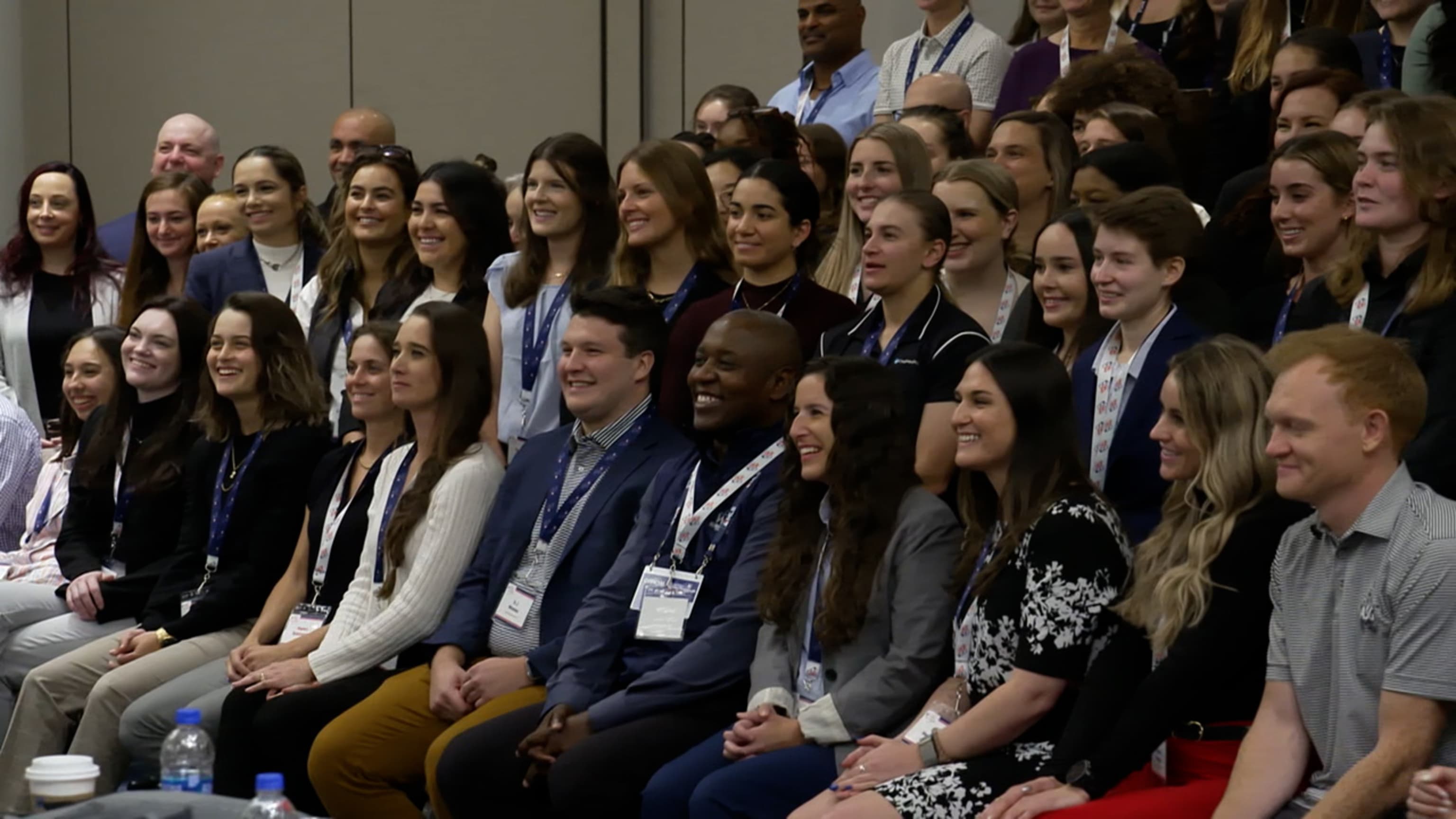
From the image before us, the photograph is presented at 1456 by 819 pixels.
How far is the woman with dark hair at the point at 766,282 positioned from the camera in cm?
479

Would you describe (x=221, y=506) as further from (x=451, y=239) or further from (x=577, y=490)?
(x=577, y=490)

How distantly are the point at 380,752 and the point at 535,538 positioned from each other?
63cm

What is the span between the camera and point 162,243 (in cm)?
695

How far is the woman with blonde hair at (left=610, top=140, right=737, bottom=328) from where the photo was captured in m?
5.16

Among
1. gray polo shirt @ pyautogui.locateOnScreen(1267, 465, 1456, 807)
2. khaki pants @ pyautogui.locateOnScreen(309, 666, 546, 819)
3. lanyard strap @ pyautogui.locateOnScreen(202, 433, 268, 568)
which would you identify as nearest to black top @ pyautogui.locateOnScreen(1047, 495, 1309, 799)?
gray polo shirt @ pyautogui.locateOnScreen(1267, 465, 1456, 807)

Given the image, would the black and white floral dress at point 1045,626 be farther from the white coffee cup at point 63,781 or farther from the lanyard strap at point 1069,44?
the lanyard strap at point 1069,44

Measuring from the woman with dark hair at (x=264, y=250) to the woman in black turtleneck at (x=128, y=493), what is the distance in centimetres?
57

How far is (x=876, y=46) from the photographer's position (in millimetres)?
8289

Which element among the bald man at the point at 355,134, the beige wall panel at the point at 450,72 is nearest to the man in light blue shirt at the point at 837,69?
the bald man at the point at 355,134

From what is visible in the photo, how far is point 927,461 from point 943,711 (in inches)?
26.1

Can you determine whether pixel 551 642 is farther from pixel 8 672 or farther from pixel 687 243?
pixel 8 672

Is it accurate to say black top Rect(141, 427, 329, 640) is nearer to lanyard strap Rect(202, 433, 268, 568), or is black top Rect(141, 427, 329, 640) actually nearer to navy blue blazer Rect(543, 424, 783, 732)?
lanyard strap Rect(202, 433, 268, 568)

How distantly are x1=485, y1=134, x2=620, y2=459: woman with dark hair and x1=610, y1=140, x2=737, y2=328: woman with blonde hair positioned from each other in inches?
5.3

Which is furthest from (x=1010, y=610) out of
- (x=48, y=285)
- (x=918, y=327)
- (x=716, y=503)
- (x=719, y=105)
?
(x=48, y=285)
